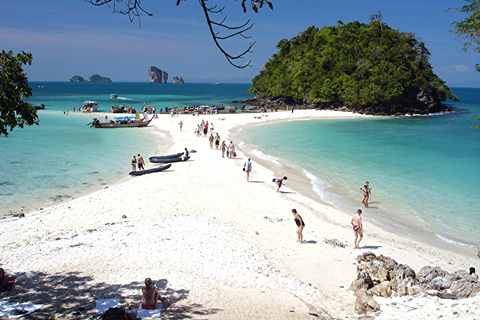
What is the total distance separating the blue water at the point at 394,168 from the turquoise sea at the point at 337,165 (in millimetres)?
52

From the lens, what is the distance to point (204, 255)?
9219 mm

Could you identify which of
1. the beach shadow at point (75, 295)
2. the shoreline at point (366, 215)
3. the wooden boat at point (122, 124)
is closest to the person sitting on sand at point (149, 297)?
the beach shadow at point (75, 295)

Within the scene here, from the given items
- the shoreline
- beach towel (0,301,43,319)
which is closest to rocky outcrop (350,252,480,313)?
the shoreline

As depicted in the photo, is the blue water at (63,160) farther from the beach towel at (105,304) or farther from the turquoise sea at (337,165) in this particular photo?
the beach towel at (105,304)

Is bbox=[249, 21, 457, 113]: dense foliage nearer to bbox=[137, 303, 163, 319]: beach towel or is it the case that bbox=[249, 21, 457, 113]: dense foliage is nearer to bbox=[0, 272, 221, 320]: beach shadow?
bbox=[0, 272, 221, 320]: beach shadow

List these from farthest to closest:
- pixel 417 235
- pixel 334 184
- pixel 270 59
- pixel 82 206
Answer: pixel 270 59 < pixel 334 184 < pixel 82 206 < pixel 417 235

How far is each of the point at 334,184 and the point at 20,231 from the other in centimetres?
1535

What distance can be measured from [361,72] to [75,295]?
232ft

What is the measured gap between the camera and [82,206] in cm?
1395

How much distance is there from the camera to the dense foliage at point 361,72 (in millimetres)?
64562

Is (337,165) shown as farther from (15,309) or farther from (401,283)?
(15,309)

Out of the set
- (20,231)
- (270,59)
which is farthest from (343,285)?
(270,59)

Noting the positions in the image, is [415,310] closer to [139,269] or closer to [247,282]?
[247,282]

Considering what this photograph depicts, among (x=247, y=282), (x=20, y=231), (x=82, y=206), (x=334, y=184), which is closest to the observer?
(x=247, y=282)
